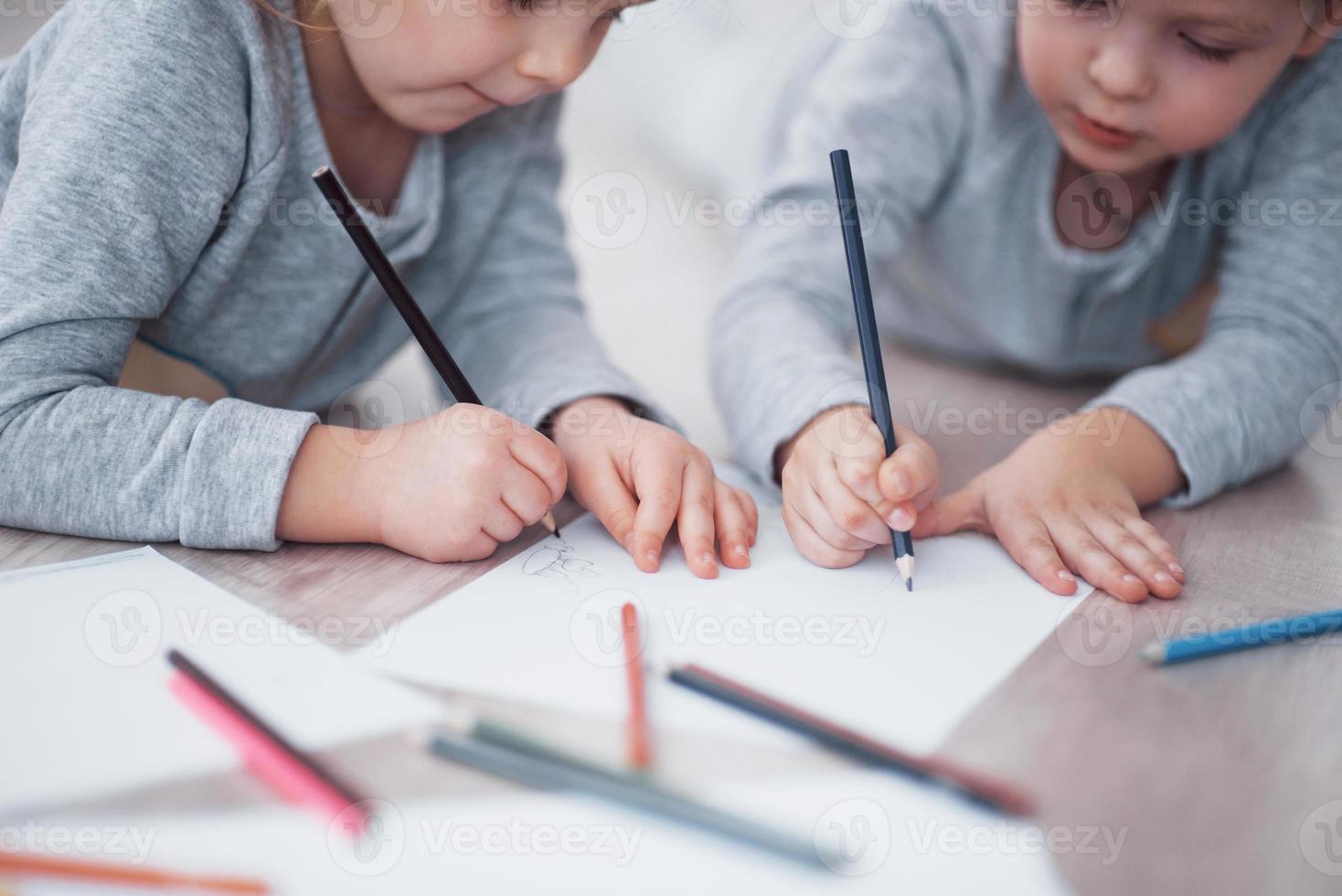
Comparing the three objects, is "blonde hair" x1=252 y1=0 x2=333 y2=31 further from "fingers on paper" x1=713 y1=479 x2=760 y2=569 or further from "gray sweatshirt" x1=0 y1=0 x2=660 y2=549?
"fingers on paper" x1=713 y1=479 x2=760 y2=569

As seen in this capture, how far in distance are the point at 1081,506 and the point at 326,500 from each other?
309 millimetres

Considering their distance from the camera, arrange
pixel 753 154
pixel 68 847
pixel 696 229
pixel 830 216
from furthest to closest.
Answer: pixel 696 229 → pixel 753 154 → pixel 830 216 → pixel 68 847

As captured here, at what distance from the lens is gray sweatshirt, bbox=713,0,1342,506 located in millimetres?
494

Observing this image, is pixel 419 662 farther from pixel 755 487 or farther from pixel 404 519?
pixel 755 487

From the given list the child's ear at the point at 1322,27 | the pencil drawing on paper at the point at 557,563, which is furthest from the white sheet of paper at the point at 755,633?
the child's ear at the point at 1322,27

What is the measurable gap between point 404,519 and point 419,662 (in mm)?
80

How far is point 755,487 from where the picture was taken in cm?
48

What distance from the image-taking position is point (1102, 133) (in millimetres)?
537

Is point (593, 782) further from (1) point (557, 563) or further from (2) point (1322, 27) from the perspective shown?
(2) point (1322, 27)

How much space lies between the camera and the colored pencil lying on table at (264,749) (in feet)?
0.84

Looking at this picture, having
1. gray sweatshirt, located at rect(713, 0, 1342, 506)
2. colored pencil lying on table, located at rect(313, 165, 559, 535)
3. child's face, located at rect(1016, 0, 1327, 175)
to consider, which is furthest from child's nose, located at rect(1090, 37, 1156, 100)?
colored pencil lying on table, located at rect(313, 165, 559, 535)

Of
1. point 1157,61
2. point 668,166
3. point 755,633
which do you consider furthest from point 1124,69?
point 668,166

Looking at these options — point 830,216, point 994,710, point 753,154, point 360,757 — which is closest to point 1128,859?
point 994,710

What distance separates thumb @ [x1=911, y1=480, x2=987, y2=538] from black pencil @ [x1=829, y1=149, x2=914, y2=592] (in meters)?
0.03
